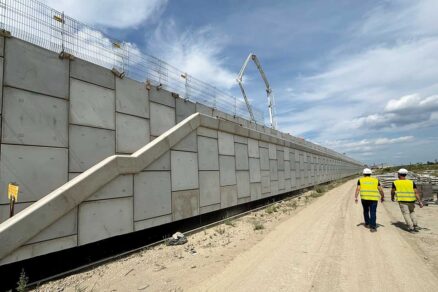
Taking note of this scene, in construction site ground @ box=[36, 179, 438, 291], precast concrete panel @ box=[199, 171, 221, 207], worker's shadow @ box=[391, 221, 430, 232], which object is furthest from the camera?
precast concrete panel @ box=[199, 171, 221, 207]

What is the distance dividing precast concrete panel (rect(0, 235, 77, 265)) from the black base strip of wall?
112mm

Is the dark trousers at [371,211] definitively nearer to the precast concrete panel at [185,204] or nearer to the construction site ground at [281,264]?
the construction site ground at [281,264]

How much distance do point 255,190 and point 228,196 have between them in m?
3.19

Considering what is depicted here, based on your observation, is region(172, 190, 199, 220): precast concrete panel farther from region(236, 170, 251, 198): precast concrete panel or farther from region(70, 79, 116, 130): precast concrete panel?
region(236, 170, 251, 198): precast concrete panel

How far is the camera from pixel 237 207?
13375 mm

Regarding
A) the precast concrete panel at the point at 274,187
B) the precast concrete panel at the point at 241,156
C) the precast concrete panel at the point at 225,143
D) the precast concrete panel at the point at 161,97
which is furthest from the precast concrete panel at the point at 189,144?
the precast concrete panel at the point at 274,187

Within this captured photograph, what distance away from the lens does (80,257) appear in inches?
248

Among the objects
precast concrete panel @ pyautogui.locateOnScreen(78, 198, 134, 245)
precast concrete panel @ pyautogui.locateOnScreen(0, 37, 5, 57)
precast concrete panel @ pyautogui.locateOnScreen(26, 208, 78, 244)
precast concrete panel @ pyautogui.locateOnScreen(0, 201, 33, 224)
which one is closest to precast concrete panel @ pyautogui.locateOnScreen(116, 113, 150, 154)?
precast concrete panel @ pyautogui.locateOnScreen(78, 198, 134, 245)

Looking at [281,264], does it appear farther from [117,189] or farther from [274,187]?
[274,187]

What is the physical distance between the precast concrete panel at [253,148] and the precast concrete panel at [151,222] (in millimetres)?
7126

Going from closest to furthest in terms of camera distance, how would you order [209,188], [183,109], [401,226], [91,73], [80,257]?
[80,257] < [91,73] < [401,226] < [183,109] < [209,188]

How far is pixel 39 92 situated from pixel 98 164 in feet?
6.33

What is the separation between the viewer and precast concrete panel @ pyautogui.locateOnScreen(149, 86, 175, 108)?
9.21m

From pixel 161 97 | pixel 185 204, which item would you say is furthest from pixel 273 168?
pixel 161 97
